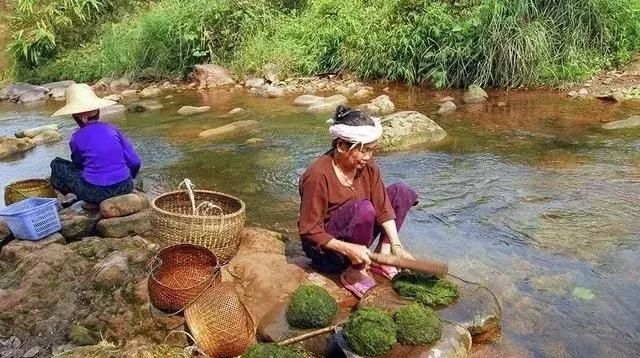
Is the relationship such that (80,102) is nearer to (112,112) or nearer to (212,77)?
(112,112)

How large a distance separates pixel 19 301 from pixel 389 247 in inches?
96.5

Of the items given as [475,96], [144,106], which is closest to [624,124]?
[475,96]

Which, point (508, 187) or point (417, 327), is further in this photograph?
point (508, 187)

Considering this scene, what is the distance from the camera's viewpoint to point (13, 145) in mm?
9391

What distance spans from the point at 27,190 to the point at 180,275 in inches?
107

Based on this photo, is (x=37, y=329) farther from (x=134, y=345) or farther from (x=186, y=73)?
(x=186, y=73)

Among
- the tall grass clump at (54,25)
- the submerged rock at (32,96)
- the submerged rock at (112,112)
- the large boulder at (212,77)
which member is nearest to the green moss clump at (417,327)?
the submerged rock at (112,112)

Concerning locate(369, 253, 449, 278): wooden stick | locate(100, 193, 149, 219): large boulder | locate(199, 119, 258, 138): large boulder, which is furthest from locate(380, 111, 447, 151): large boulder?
locate(369, 253, 449, 278): wooden stick

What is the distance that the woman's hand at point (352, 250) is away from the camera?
375cm

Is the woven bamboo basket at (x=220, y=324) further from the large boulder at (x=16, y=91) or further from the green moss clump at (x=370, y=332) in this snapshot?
the large boulder at (x=16, y=91)

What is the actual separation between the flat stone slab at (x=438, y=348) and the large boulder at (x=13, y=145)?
295 inches

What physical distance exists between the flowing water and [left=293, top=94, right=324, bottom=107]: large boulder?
10.1 inches

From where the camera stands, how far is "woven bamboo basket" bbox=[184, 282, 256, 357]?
11.6 ft

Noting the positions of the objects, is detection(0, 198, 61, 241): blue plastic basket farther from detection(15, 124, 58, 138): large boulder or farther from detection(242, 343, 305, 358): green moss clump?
detection(15, 124, 58, 138): large boulder
